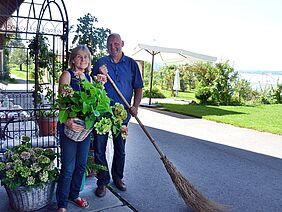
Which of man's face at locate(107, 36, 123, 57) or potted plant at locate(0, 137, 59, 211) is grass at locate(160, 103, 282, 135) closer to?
man's face at locate(107, 36, 123, 57)

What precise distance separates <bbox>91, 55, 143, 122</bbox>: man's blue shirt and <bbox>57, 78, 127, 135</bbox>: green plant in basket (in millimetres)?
602

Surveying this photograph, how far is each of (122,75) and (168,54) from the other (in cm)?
786

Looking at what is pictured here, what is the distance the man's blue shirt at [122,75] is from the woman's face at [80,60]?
1.37 ft

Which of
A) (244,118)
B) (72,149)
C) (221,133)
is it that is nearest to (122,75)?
(72,149)

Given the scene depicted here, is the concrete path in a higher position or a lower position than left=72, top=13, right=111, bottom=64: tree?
lower

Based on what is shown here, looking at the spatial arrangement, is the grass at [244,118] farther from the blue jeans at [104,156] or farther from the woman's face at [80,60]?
the woman's face at [80,60]

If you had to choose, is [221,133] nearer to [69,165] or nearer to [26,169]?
[69,165]

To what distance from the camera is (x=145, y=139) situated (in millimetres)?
5445

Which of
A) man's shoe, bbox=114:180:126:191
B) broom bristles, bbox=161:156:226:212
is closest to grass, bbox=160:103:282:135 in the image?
broom bristles, bbox=161:156:226:212

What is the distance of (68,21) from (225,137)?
402cm

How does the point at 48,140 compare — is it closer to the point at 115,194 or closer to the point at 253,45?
the point at 115,194

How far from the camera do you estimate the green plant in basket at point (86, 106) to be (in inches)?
82.9

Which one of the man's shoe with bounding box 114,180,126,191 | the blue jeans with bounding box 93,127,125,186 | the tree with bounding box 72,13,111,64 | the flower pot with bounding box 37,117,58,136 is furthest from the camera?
the flower pot with bounding box 37,117,58,136

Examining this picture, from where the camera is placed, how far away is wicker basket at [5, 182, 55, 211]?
2.34 metres
